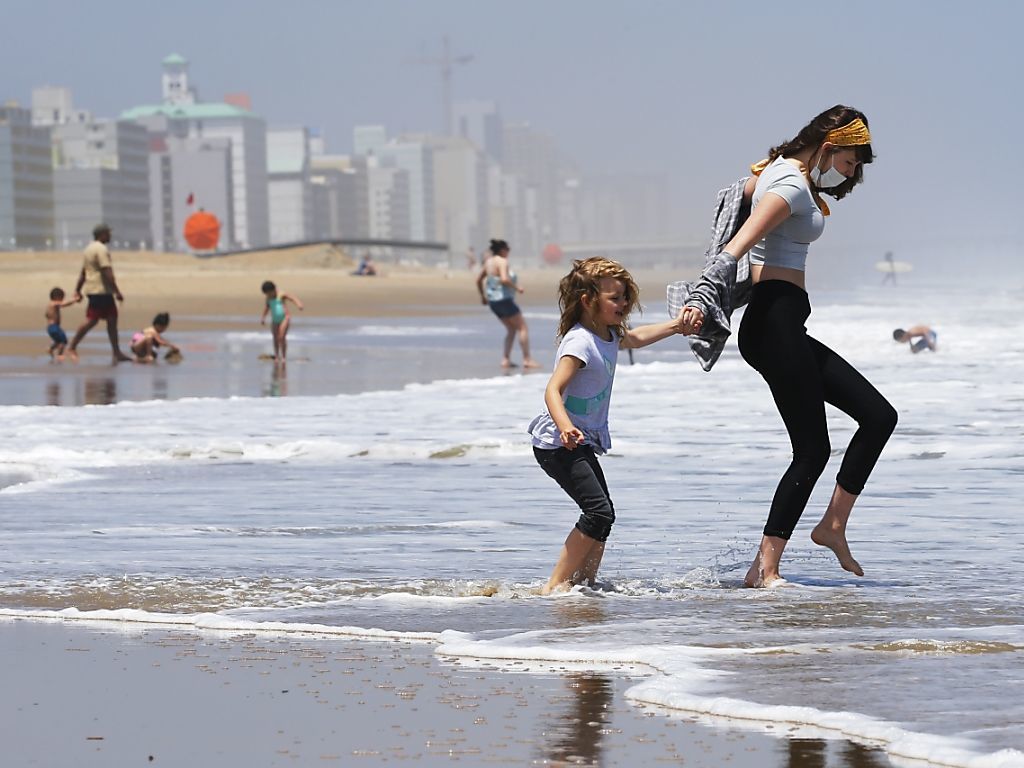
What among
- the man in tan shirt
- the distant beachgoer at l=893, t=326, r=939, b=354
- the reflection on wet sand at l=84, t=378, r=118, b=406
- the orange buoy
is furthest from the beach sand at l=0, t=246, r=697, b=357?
the orange buoy

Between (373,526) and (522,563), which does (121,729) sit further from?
(373,526)

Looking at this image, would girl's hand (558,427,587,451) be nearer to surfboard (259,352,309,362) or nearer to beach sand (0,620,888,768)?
beach sand (0,620,888,768)

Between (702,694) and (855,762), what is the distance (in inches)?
25.8

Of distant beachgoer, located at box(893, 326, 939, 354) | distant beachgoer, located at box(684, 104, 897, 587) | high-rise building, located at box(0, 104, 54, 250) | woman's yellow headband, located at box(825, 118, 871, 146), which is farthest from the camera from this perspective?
high-rise building, located at box(0, 104, 54, 250)

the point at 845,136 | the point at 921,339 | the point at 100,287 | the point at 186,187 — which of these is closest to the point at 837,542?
the point at 845,136

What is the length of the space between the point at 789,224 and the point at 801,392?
0.53m

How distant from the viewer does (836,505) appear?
6031mm

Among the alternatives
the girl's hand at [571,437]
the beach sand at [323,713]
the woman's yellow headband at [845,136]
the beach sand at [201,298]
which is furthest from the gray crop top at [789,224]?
the beach sand at [201,298]

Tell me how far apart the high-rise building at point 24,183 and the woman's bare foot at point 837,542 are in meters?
161

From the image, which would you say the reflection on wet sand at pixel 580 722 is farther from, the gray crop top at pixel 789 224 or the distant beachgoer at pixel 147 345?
the distant beachgoer at pixel 147 345

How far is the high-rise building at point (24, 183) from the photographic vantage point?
164500mm

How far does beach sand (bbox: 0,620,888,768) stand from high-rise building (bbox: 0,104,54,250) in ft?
530

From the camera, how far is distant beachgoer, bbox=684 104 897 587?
568 cm

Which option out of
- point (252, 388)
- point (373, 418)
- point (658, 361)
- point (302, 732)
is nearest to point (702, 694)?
point (302, 732)
